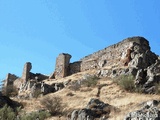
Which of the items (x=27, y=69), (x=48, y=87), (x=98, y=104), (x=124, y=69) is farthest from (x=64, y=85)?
(x=98, y=104)

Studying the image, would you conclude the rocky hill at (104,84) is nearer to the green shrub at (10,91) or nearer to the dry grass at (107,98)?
the dry grass at (107,98)

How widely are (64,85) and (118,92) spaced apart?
9706 mm

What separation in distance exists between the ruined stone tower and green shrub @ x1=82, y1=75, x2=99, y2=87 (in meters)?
9.36

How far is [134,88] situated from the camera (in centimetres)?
3231

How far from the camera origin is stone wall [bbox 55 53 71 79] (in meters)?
47.9

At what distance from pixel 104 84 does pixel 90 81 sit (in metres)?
1.84

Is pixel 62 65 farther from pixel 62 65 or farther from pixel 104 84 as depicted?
pixel 104 84

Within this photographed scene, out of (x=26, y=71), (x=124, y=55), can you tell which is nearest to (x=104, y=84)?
(x=124, y=55)

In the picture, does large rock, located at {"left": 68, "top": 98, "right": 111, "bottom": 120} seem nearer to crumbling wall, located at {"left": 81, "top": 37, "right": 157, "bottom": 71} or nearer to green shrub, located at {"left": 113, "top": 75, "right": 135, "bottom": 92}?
green shrub, located at {"left": 113, "top": 75, "right": 135, "bottom": 92}

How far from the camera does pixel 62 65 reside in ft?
159

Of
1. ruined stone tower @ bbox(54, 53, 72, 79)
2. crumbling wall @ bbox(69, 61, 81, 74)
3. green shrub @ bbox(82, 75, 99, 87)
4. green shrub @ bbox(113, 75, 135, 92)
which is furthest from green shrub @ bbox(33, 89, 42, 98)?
crumbling wall @ bbox(69, 61, 81, 74)

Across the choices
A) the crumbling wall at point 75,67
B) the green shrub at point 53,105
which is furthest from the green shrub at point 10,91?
the green shrub at point 53,105

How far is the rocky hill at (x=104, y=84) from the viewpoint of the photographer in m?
24.9

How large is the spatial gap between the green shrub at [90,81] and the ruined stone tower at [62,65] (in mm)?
9357
